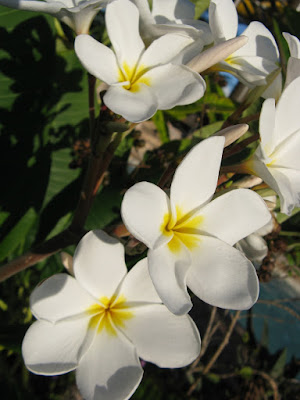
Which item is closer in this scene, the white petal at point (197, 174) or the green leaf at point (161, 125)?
the white petal at point (197, 174)

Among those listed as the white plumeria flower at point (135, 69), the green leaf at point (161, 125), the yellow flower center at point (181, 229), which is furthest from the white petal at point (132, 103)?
the green leaf at point (161, 125)

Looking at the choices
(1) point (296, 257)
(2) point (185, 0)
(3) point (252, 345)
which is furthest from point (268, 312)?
(2) point (185, 0)

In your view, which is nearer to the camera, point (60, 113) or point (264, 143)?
point (264, 143)

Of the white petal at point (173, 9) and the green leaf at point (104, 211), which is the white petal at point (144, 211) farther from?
the green leaf at point (104, 211)

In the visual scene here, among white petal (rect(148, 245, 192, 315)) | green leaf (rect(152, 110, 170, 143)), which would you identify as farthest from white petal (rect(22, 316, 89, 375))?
green leaf (rect(152, 110, 170, 143))

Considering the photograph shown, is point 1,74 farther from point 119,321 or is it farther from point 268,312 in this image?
point 268,312

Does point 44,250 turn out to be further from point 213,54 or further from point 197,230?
point 213,54

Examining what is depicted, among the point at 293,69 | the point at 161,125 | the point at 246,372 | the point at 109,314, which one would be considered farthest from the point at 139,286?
the point at 246,372
